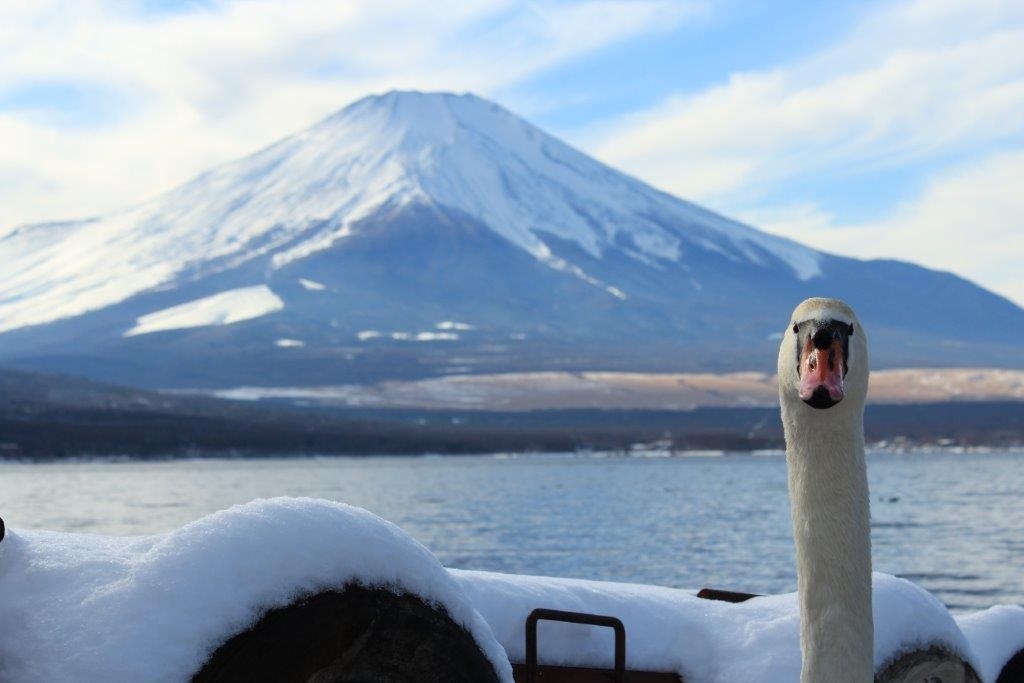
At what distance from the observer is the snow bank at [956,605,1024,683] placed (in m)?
7.80

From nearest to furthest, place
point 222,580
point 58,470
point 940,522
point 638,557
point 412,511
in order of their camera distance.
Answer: point 222,580 → point 638,557 → point 940,522 → point 412,511 → point 58,470

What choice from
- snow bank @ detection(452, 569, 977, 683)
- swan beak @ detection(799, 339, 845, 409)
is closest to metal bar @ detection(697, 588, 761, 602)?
snow bank @ detection(452, 569, 977, 683)

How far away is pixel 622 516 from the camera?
308 feet

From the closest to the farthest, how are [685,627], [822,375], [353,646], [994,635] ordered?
[822,375] → [353,646] → [685,627] → [994,635]

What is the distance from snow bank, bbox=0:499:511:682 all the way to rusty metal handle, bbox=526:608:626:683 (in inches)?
36.7

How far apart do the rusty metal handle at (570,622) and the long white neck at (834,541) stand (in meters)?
1.50

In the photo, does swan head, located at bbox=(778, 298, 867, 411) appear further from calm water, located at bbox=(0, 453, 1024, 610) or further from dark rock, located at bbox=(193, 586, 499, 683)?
calm water, located at bbox=(0, 453, 1024, 610)

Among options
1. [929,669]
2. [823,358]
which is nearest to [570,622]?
[929,669]

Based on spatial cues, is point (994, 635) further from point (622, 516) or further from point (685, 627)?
point (622, 516)

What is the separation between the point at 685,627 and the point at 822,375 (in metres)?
2.73

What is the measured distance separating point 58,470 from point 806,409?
19625cm

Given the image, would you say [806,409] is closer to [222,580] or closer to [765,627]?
[222,580]

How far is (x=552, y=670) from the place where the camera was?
6.38 metres

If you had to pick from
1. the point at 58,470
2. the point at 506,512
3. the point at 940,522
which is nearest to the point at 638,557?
the point at 940,522
